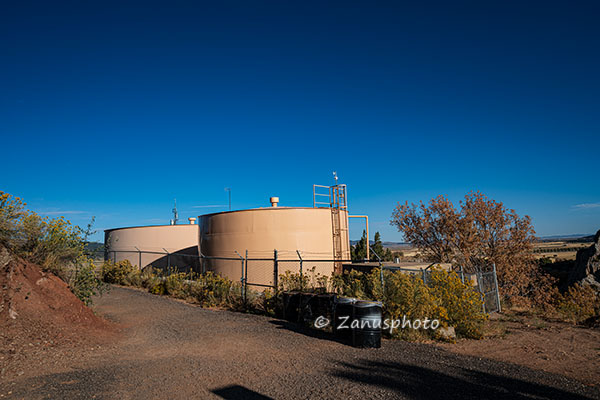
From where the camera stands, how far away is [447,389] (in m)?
4.96

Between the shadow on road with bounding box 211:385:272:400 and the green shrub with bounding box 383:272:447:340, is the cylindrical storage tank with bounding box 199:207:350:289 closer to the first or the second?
the green shrub with bounding box 383:272:447:340

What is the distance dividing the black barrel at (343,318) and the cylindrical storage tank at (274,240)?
685 cm

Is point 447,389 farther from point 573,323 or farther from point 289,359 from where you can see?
point 573,323

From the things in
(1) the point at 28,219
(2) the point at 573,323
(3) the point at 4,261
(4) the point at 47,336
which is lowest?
(2) the point at 573,323

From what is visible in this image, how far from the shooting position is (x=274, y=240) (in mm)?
15422

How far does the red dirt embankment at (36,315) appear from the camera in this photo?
6660 mm

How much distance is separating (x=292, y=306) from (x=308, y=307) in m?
0.67

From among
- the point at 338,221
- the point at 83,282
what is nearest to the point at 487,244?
the point at 338,221

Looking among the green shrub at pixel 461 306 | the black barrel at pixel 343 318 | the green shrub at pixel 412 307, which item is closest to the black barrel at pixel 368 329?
the black barrel at pixel 343 318

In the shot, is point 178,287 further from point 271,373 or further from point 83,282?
point 271,373

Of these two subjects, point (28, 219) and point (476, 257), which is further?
point (476, 257)

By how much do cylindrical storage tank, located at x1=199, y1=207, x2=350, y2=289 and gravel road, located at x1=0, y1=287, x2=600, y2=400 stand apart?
6.95 meters

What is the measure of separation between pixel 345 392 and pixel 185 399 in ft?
7.11

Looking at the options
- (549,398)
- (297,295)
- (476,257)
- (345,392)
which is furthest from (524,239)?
(345,392)
